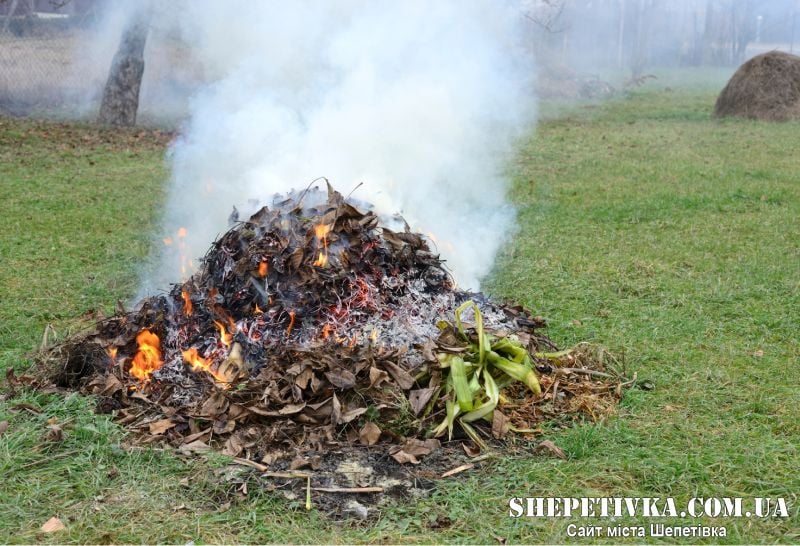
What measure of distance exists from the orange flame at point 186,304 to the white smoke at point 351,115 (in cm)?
76

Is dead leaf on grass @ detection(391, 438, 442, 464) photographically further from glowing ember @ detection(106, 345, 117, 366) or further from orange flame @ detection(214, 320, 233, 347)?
glowing ember @ detection(106, 345, 117, 366)

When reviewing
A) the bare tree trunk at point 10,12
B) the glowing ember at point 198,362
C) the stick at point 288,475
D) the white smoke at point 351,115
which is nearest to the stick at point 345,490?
the stick at point 288,475

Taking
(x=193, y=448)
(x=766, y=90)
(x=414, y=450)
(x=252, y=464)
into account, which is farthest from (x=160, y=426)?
(x=766, y=90)

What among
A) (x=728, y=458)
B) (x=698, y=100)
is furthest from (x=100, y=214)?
(x=698, y=100)

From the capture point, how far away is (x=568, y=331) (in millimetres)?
5309

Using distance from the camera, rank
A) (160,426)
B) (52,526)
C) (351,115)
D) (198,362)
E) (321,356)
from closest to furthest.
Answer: (52,526) < (160,426) < (321,356) < (198,362) < (351,115)

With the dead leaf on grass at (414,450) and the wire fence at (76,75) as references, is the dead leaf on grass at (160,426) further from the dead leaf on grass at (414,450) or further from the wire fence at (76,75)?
the wire fence at (76,75)

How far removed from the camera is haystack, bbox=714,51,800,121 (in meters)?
16.6

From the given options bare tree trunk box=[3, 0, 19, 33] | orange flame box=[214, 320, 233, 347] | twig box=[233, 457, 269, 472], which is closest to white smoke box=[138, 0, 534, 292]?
orange flame box=[214, 320, 233, 347]

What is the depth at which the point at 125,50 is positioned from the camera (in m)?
14.7

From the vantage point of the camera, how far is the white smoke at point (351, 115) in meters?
5.70

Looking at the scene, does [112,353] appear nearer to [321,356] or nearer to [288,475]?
[321,356]

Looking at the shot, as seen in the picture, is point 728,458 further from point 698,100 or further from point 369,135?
point 698,100

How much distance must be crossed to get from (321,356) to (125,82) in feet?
41.1
